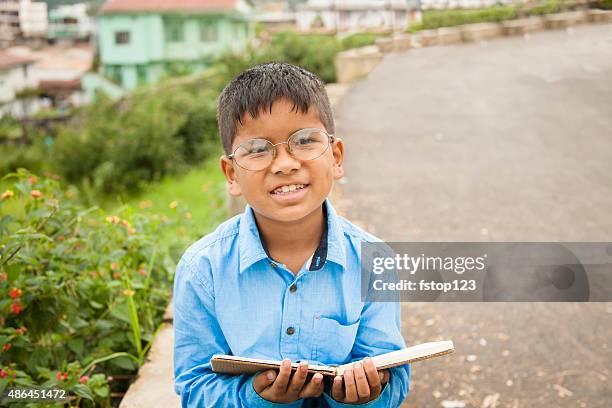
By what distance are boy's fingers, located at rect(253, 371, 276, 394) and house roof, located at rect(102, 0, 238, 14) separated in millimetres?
25340

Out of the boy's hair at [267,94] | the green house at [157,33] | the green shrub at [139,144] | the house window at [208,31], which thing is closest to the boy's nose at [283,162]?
the boy's hair at [267,94]

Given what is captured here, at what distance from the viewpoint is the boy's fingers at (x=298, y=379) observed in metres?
1.33

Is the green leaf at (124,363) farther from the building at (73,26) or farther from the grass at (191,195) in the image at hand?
the building at (73,26)

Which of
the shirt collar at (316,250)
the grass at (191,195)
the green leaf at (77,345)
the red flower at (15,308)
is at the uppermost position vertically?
the shirt collar at (316,250)

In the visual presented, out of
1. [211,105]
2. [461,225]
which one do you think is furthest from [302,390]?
[211,105]

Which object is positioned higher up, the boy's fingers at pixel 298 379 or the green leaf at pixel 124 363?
the boy's fingers at pixel 298 379

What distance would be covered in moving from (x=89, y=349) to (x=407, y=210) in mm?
2257

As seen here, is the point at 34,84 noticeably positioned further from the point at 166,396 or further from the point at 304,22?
the point at 166,396

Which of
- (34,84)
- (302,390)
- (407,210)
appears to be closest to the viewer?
(302,390)

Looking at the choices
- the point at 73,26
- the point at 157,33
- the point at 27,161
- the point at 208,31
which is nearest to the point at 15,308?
the point at 27,161

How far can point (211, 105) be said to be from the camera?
9.90 metres

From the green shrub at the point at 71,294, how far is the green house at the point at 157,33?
74.6 ft

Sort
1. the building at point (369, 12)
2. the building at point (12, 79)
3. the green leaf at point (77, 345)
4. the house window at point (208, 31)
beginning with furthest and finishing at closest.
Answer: the house window at point (208, 31)
the building at point (12, 79)
the building at point (369, 12)
the green leaf at point (77, 345)

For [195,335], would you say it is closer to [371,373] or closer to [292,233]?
[292,233]
